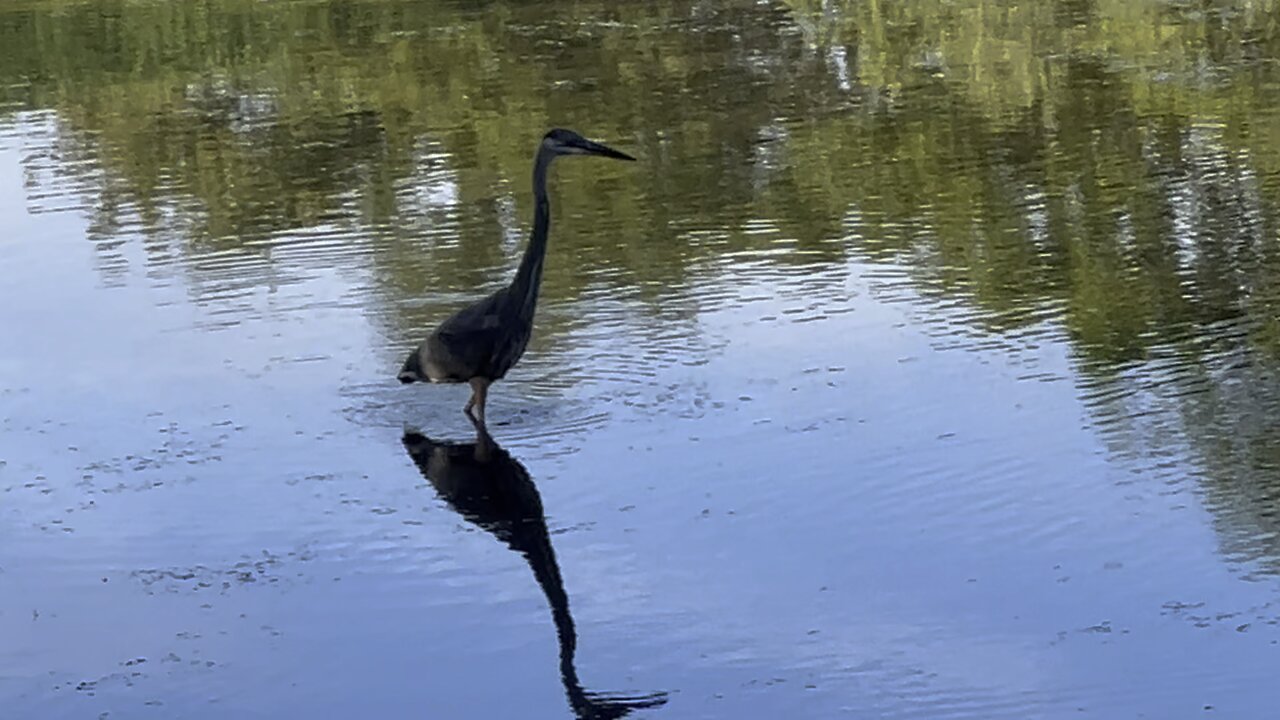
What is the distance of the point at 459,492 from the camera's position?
8.68 metres

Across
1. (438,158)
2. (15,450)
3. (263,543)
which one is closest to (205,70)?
(438,158)

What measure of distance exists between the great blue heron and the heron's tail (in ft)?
0.39

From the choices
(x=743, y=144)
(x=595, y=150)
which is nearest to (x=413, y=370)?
(x=595, y=150)

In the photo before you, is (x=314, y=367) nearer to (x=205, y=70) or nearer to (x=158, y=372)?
(x=158, y=372)

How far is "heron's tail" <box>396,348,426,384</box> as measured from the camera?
381 inches

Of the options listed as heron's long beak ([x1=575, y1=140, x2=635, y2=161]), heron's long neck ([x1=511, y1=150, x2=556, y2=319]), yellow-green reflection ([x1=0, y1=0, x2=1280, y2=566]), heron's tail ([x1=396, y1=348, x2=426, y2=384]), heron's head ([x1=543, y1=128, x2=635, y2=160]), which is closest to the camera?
heron's long beak ([x1=575, y1=140, x2=635, y2=161])

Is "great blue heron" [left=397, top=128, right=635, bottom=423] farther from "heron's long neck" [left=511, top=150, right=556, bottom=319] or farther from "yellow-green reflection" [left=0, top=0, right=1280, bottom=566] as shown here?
"yellow-green reflection" [left=0, top=0, right=1280, bottom=566]

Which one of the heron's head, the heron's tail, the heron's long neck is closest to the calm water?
the heron's tail

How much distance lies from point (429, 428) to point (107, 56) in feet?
57.0

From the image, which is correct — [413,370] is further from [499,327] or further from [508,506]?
[508,506]

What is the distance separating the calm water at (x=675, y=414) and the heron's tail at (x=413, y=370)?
8.6 inches

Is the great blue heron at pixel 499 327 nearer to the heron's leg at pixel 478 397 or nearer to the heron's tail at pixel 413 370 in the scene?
the heron's leg at pixel 478 397

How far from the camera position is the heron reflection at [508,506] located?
254 inches

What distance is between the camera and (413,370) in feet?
31.9
